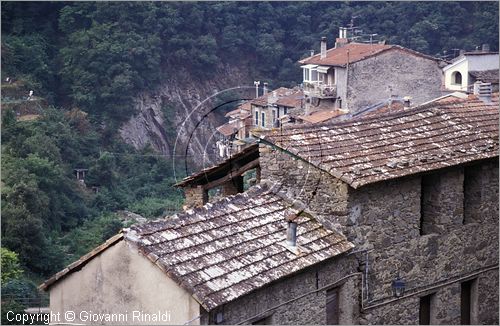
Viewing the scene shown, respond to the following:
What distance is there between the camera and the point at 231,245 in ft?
31.9

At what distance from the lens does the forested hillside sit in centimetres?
3619

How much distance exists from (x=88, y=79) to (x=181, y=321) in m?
42.3

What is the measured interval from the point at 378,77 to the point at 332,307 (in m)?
28.3

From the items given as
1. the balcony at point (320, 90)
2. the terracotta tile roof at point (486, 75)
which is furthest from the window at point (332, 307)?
the balcony at point (320, 90)

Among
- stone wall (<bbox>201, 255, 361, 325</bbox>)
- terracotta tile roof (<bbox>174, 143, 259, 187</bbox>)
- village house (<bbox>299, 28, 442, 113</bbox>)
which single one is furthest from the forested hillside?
stone wall (<bbox>201, 255, 361, 325</bbox>)

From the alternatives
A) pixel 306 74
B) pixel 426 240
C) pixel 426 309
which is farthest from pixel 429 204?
pixel 306 74

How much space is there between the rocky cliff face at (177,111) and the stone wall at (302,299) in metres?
34.6

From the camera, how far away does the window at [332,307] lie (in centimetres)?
1068

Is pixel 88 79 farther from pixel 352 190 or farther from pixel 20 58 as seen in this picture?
pixel 352 190

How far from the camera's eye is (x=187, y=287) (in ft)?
28.6

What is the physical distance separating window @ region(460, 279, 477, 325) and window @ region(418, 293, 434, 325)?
2.72 ft

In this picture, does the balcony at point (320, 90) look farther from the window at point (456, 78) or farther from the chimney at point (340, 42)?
the window at point (456, 78)

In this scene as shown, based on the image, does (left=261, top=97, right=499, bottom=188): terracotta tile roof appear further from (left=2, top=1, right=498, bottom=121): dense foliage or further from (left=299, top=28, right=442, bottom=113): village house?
(left=2, top=1, right=498, bottom=121): dense foliage

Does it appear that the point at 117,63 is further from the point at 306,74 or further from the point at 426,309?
the point at 426,309
